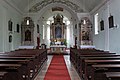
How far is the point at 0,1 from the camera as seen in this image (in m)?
11.3

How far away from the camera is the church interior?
282 inches

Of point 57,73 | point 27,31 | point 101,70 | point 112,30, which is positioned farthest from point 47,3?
point 101,70

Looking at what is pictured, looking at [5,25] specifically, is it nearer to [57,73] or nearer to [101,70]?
[57,73]

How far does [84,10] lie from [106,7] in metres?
5.88

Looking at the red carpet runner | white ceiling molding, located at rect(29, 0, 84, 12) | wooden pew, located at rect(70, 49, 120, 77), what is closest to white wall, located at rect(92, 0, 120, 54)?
wooden pew, located at rect(70, 49, 120, 77)

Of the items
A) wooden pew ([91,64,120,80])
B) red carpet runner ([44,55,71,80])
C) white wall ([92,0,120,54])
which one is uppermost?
white wall ([92,0,120,54])

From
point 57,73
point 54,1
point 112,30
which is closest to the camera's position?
point 57,73

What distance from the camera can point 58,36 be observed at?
2734cm

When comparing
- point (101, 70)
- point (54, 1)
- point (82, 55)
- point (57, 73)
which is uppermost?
point (54, 1)

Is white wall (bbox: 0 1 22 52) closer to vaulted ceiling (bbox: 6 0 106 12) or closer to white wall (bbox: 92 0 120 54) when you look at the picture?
vaulted ceiling (bbox: 6 0 106 12)

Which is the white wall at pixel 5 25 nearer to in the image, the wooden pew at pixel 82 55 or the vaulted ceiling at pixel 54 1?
the vaulted ceiling at pixel 54 1

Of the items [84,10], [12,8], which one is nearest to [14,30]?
[12,8]

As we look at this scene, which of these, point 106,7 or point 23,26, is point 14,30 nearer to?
point 23,26

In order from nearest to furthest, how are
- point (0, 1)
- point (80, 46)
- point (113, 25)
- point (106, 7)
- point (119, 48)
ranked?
point (119, 48) < point (113, 25) < point (0, 1) < point (106, 7) < point (80, 46)
